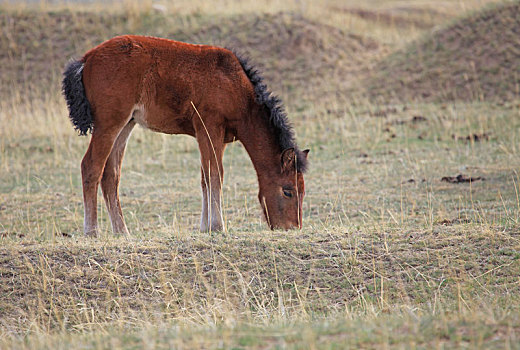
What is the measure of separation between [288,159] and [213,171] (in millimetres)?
907

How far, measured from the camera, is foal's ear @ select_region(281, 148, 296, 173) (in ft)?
25.4

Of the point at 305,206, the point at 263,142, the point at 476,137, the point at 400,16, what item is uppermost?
the point at 400,16

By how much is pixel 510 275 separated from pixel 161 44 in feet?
15.4

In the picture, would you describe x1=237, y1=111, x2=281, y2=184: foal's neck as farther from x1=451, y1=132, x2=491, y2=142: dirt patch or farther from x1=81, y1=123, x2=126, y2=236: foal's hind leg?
x1=451, y1=132, x2=491, y2=142: dirt patch

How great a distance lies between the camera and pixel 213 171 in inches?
304

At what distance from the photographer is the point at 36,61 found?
2291 centimetres

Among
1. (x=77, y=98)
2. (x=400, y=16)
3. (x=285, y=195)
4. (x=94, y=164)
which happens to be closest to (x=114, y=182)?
(x=94, y=164)

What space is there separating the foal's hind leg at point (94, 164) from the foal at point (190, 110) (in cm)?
1

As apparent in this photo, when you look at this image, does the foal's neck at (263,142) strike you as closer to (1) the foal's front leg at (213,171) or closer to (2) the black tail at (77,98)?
(1) the foal's front leg at (213,171)

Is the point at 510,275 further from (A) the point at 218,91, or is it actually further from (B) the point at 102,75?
(B) the point at 102,75

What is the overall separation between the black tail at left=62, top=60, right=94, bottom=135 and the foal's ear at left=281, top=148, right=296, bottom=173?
7.49 ft

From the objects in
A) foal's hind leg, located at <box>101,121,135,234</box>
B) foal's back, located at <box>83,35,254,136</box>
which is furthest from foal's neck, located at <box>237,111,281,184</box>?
foal's hind leg, located at <box>101,121,135,234</box>

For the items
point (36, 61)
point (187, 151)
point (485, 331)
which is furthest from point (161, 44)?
point (36, 61)

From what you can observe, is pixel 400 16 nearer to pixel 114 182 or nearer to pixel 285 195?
pixel 285 195
